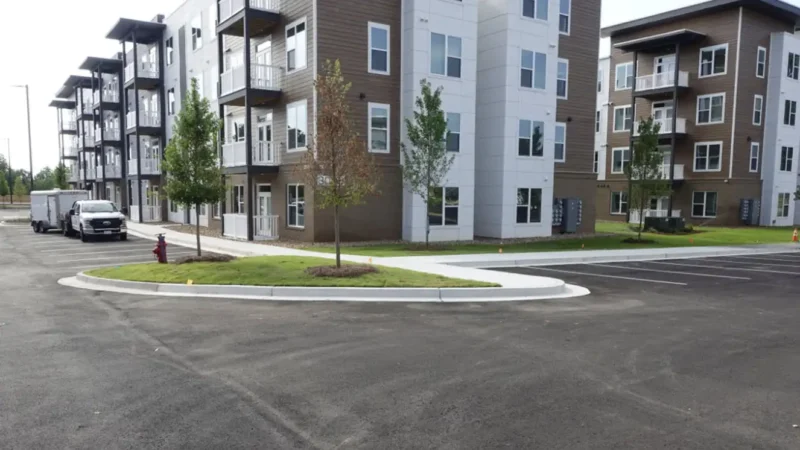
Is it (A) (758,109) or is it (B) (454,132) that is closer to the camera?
(B) (454,132)

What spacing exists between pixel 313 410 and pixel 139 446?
1.56 m

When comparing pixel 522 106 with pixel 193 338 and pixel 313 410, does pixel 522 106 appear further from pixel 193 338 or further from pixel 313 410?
pixel 313 410

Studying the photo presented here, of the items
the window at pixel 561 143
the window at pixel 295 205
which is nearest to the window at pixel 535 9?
the window at pixel 561 143

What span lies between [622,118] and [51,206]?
132 ft

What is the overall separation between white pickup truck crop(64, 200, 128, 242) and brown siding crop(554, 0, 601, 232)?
22.2 meters

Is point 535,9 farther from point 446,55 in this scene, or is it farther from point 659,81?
point 659,81

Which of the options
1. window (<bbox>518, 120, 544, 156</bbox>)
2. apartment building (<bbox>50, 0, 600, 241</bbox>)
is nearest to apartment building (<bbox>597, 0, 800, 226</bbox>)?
apartment building (<bbox>50, 0, 600, 241</bbox>)

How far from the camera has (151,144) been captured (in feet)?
133

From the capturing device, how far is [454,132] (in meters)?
24.3

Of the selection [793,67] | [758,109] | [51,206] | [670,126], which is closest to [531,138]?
[670,126]

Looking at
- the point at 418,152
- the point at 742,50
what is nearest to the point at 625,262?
the point at 418,152

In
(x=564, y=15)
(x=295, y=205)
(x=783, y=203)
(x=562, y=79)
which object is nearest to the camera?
(x=295, y=205)

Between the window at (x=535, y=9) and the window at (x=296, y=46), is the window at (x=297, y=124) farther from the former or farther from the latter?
the window at (x=535, y=9)

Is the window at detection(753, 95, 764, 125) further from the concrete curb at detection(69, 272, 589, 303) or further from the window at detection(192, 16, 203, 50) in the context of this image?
the window at detection(192, 16, 203, 50)
